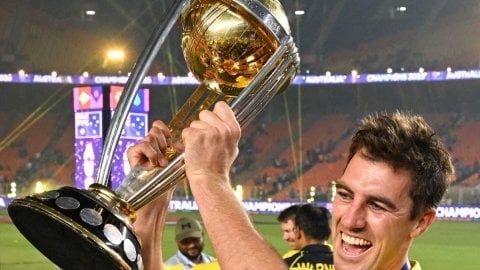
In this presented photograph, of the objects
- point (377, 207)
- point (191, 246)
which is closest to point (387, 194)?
point (377, 207)

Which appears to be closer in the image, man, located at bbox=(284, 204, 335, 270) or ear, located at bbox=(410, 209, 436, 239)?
ear, located at bbox=(410, 209, 436, 239)

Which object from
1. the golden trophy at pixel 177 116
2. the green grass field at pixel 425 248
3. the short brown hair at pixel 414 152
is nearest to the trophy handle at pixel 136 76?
the golden trophy at pixel 177 116

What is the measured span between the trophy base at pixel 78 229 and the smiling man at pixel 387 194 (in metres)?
0.35

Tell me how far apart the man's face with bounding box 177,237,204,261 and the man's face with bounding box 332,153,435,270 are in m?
4.22

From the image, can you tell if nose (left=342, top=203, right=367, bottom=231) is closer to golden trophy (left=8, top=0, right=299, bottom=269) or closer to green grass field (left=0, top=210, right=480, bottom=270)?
golden trophy (left=8, top=0, right=299, bottom=269)

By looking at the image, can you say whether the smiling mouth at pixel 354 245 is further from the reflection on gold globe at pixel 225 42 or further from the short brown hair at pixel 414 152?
the reflection on gold globe at pixel 225 42

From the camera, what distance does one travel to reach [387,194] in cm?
129

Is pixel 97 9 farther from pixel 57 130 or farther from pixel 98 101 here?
pixel 98 101

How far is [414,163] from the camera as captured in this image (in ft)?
4.24

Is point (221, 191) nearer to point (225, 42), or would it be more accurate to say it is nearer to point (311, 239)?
point (225, 42)

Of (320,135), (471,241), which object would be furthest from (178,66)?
(471,241)

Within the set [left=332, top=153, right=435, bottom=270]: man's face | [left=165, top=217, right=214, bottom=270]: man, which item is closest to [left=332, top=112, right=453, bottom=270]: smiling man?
[left=332, top=153, right=435, bottom=270]: man's face

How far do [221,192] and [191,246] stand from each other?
429 centimetres

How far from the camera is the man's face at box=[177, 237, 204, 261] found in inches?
216
